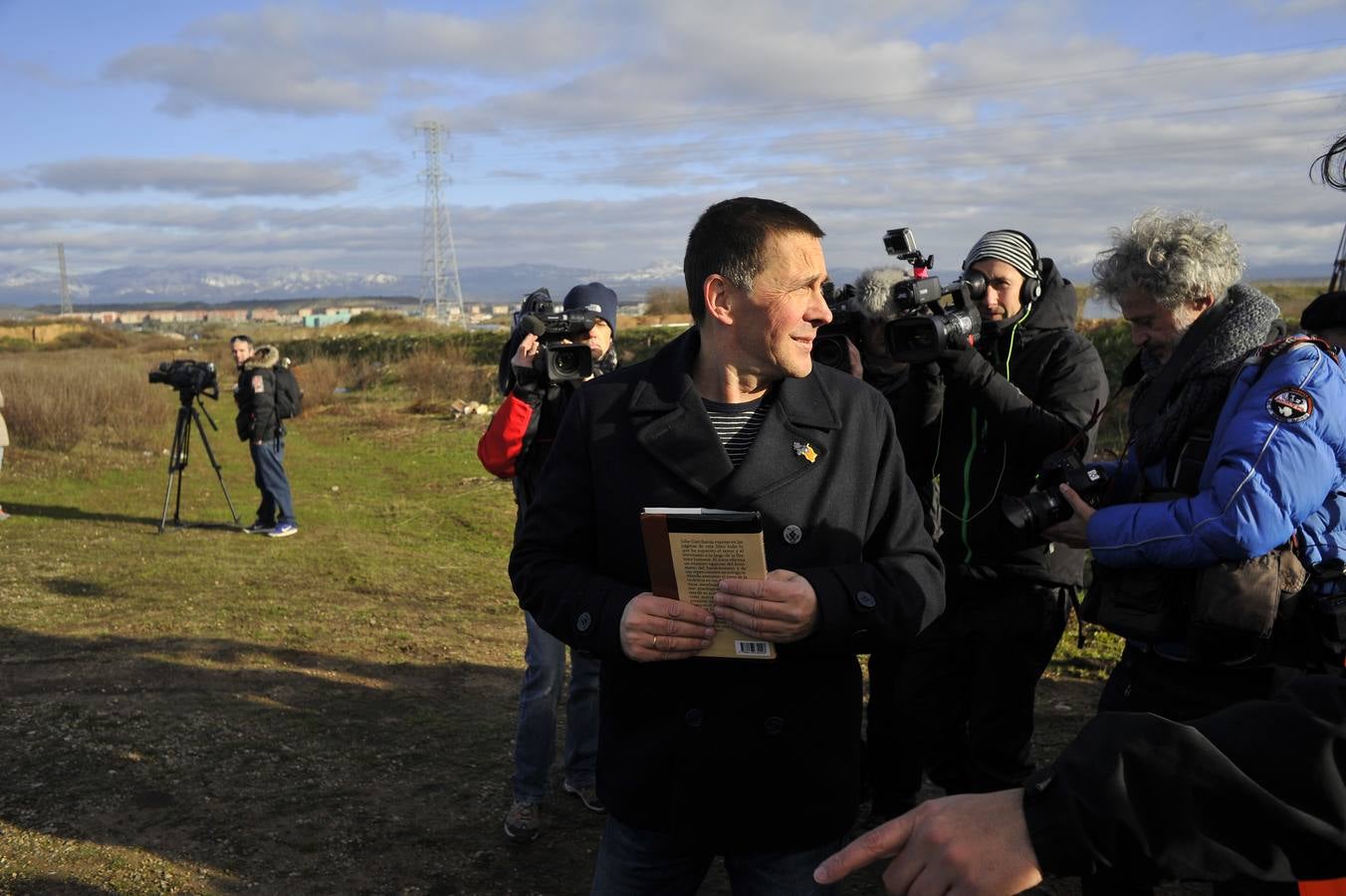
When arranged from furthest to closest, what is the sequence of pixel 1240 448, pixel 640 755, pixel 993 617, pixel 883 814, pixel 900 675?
pixel 883 814 < pixel 900 675 < pixel 993 617 < pixel 1240 448 < pixel 640 755

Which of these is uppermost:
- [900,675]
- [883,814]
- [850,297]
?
[850,297]

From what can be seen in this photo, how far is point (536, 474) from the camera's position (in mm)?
4148

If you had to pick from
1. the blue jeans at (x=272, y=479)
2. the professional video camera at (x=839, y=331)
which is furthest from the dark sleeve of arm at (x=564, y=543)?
the blue jeans at (x=272, y=479)

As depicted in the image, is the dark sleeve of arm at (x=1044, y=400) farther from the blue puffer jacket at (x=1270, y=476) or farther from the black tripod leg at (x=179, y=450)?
the black tripod leg at (x=179, y=450)

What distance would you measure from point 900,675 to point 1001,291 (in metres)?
1.45

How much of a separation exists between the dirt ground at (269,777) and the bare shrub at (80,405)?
11959 mm

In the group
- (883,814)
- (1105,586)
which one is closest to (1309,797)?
(1105,586)

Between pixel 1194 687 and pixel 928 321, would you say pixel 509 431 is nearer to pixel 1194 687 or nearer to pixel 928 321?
pixel 928 321

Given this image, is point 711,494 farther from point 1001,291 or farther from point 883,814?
point 883,814

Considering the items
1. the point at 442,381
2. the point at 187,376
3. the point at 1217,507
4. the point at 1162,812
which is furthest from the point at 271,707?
the point at 442,381

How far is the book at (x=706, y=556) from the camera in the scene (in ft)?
6.68

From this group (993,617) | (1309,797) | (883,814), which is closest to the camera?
(1309,797)

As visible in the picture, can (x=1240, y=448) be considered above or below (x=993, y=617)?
above

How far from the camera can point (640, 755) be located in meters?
2.32
